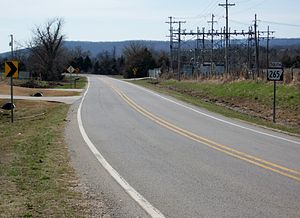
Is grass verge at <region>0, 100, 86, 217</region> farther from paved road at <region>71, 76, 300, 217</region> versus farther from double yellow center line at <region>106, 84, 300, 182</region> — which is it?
double yellow center line at <region>106, 84, 300, 182</region>

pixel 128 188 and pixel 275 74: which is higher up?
pixel 275 74

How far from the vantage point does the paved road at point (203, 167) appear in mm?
7996

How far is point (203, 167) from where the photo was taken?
11.4m

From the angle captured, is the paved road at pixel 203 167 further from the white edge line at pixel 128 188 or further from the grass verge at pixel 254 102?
the grass verge at pixel 254 102

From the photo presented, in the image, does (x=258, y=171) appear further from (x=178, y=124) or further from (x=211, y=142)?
(x=178, y=124)

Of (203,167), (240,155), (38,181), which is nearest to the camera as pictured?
(38,181)

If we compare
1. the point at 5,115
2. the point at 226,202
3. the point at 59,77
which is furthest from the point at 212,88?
the point at 59,77

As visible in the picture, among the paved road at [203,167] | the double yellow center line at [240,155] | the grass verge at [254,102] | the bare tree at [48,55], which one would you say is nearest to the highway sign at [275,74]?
the grass verge at [254,102]

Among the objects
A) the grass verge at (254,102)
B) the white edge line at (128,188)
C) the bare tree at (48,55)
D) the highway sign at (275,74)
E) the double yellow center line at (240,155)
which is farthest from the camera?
the bare tree at (48,55)

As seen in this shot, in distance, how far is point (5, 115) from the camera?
34062 mm

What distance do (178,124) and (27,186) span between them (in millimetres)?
13161

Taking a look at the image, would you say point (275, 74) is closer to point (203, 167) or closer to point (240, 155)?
point (240, 155)

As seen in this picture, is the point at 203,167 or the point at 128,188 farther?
the point at 203,167

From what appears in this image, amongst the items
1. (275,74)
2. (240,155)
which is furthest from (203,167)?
(275,74)
